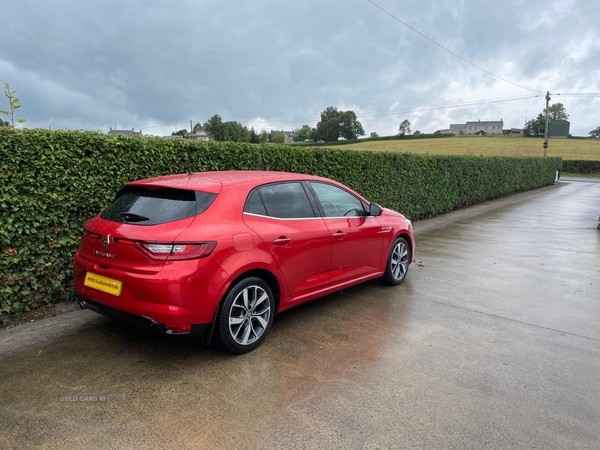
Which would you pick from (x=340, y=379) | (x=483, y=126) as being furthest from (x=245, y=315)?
(x=483, y=126)

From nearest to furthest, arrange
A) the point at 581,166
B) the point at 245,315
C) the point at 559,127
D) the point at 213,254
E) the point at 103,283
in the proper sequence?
the point at 213,254
the point at 103,283
the point at 245,315
the point at 559,127
the point at 581,166

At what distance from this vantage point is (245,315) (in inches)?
138

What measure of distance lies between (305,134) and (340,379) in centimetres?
11484

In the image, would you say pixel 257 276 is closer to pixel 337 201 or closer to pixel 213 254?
pixel 213 254

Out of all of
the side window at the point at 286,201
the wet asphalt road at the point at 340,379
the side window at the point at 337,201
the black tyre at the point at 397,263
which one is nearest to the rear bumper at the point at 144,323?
the wet asphalt road at the point at 340,379

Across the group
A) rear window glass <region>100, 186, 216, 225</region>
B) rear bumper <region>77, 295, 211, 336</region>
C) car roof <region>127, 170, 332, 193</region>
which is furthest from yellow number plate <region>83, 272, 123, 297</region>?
car roof <region>127, 170, 332, 193</region>

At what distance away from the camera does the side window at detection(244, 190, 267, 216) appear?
12.0ft

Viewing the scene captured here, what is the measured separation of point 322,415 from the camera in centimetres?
275

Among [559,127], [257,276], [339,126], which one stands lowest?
[257,276]

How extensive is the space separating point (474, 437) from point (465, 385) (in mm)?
632

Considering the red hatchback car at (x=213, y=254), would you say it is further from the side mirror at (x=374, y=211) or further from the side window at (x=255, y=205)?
the side mirror at (x=374, y=211)

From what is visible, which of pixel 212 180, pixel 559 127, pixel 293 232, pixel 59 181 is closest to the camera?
pixel 212 180

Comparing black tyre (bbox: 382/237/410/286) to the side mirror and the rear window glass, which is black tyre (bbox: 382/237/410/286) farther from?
the rear window glass

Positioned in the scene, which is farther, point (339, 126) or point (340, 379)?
point (339, 126)
